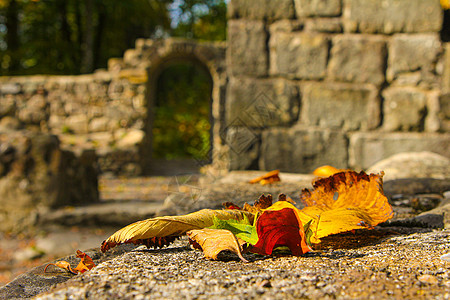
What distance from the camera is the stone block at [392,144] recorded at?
2.40 meters

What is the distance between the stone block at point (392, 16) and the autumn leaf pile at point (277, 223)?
1604 mm

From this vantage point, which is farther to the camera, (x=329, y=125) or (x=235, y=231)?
(x=329, y=125)

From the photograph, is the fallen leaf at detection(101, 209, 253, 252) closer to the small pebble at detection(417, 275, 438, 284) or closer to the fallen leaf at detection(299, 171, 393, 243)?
the fallen leaf at detection(299, 171, 393, 243)

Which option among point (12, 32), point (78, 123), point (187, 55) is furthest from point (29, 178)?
point (12, 32)

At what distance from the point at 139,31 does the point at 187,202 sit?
17.8 m

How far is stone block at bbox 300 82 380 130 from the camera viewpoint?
2.41 m

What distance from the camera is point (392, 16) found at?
238 centimetres

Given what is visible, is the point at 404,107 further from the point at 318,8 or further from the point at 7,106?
the point at 7,106

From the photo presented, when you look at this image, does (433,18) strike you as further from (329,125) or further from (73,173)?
(73,173)

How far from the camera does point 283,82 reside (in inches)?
95.7

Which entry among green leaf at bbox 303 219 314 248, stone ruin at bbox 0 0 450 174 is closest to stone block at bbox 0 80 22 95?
stone ruin at bbox 0 0 450 174

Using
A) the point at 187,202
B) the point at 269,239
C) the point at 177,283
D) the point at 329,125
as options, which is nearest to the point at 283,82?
the point at 329,125

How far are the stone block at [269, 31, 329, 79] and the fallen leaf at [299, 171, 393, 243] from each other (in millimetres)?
1452

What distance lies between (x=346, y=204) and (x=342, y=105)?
146cm
